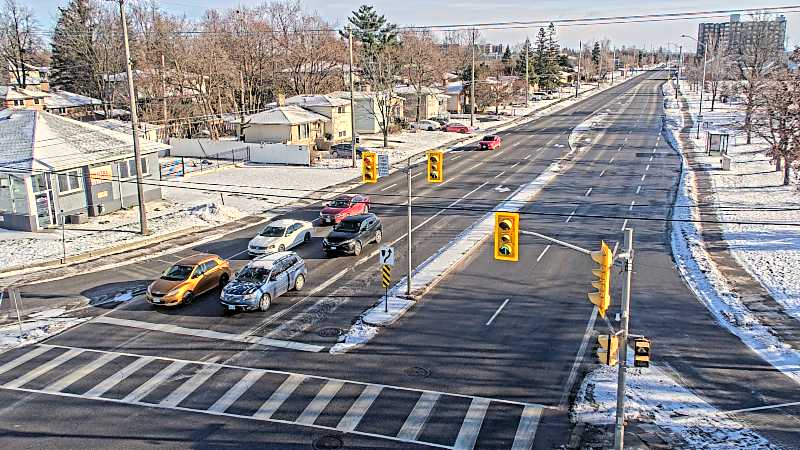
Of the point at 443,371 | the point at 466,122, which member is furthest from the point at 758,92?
the point at 443,371

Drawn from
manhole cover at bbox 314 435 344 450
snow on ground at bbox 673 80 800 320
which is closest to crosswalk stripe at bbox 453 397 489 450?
manhole cover at bbox 314 435 344 450

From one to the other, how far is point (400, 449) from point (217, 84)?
62489 mm

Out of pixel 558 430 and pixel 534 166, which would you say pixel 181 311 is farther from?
pixel 534 166

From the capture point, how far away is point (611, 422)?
15.7 metres

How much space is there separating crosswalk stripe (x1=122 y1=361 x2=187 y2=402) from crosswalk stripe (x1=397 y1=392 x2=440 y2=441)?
6982 mm

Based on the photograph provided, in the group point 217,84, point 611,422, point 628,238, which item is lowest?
point 611,422

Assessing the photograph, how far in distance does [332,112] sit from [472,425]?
54.1m

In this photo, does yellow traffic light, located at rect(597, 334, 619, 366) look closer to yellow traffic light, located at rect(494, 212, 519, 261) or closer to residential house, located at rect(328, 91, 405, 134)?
yellow traffic light, located at rect(494, 212, 519, 261)

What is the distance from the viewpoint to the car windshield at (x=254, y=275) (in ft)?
77.3

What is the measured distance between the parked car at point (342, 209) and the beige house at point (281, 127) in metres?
24.6

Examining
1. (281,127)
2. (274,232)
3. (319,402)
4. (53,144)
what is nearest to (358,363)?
(319,402)

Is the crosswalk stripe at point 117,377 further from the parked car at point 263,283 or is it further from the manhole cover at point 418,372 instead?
the manhole cover at point 418,372

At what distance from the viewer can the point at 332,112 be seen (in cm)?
6644

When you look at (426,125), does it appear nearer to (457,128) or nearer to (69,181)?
(457,128)
